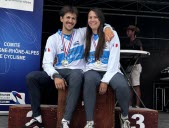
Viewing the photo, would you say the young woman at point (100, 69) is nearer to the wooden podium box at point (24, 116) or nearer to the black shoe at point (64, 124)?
the black shoe at point (64, 124)

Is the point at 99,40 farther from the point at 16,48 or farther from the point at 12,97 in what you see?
the point at 12,97

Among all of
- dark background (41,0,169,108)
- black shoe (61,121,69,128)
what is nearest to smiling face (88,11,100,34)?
black shoe (61,121,69,128)

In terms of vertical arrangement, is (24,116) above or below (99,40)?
below

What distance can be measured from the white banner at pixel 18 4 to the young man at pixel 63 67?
118 centimetres

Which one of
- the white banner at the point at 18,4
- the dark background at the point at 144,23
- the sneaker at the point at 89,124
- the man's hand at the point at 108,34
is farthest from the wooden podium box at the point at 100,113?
the dark background at the point at 144,23

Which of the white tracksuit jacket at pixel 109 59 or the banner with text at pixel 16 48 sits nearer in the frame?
the white tracksuit jacket at pixel 109 59

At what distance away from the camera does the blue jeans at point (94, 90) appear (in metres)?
2.61

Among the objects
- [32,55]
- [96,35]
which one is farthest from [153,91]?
[96,35]

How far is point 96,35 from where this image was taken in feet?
9.72

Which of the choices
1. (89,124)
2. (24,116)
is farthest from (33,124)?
(89,124)

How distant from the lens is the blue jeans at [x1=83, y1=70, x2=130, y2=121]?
2.61 m

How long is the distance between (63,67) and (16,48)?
4.32ft

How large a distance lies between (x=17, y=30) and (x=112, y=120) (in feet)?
6.15

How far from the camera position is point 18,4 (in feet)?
13.2
